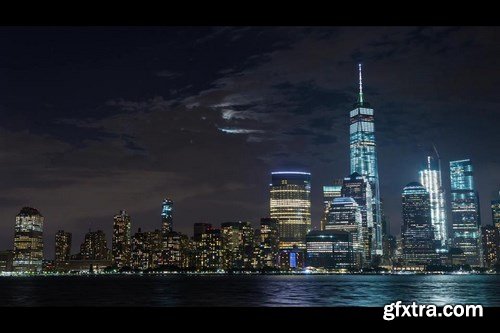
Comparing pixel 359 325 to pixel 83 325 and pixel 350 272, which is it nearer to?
pixel 83 325

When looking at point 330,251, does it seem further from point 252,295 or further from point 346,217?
point 252,295

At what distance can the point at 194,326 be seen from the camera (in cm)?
670

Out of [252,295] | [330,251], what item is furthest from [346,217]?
[252,295]

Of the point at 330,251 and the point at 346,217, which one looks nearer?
the point at 330,251

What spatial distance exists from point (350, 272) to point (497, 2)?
130 metres

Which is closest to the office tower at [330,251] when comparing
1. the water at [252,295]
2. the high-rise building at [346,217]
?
the high-rise building at [346,217]

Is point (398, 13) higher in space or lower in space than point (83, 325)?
higher

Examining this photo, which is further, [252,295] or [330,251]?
[330,251]

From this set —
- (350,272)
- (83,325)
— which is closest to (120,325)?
(83,325)

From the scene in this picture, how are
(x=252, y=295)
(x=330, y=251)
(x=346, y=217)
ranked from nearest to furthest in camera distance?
1. (x=252, y=295)
2. (x=330, y=251)
3. (x=346, y=217)

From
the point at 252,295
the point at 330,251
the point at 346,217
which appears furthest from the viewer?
the point at 346,217

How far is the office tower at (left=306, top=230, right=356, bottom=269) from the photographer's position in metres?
132

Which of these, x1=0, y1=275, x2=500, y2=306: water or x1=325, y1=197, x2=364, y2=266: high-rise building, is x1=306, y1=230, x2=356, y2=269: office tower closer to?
x1=325, y1=197, x2=364, y2=266: high-rise building

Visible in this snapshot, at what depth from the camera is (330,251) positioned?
134 metres
